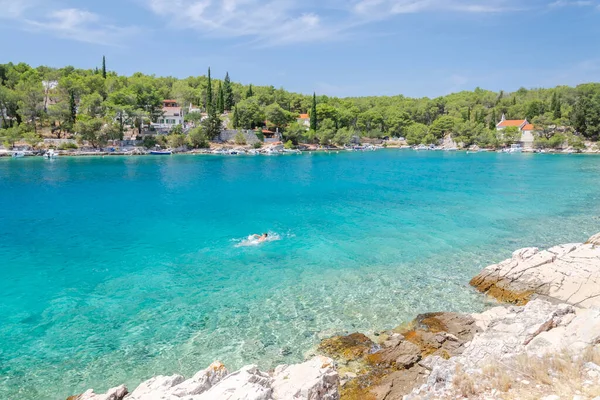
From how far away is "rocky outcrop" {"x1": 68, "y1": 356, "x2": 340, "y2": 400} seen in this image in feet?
25.4

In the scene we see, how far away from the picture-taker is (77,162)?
2817 inches

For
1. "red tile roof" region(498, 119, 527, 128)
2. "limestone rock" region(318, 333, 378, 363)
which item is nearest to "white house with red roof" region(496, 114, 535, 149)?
"red tile roof" region(498, 119, 527, 128)

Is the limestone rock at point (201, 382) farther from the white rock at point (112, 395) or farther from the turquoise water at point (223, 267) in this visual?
the turquoise water at point (223, 267)

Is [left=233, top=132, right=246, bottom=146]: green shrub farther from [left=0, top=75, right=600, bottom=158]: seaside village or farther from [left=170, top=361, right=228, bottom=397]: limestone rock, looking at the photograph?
[left=170, top=361, right=228, bottom=397]: limestone rock

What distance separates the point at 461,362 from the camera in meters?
9.05

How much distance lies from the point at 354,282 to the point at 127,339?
903 centimetres

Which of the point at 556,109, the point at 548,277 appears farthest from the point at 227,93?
the point at 548,277

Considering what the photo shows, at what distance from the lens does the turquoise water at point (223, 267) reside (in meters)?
12.0

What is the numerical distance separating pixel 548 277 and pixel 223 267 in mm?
13920

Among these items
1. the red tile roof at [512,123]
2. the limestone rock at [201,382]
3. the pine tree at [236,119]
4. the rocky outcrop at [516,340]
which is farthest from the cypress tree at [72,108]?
the red tile roof at [512,123]

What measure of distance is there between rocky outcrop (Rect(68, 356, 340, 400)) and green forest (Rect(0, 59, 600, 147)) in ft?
285

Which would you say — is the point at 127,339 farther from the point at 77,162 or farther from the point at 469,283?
the point at 77,162

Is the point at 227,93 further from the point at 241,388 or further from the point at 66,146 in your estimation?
the point at 241,388

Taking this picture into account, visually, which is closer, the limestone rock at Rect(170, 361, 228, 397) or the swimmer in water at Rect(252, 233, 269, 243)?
the limestone rock at Rect(170, 361, 228, 397)
